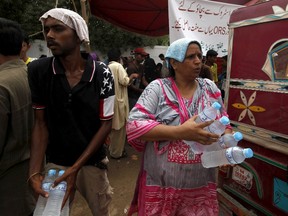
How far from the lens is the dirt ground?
3402 millimetres

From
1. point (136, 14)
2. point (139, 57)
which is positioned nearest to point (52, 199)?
point (139, 57)

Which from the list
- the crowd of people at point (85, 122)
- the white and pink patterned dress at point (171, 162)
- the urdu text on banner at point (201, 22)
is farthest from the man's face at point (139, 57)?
the white and pink patterned dress at point (171, 162)

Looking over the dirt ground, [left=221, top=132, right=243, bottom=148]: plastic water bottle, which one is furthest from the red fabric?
[left=221, top=132, right=243, bottom=148]: plastic water bottle

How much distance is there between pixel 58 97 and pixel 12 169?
2.33 feet

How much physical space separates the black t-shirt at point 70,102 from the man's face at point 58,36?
128mm

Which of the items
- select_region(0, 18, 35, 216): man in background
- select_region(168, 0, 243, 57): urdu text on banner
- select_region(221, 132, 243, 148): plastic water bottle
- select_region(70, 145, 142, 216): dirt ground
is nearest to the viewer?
select_region(221, 132, 243, 148): plastic water bottle

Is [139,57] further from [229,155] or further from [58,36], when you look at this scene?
[229,155]

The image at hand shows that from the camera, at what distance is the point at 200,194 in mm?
1750

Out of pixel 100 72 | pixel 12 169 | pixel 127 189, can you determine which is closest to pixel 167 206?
pixel 100 72

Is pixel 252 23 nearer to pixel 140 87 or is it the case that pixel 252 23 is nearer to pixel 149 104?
pixel 149 104

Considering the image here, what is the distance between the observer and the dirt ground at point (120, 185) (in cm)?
340

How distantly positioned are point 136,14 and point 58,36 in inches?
195

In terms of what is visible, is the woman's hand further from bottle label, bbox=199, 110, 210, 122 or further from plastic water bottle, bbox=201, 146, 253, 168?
plastic water bottle, bbox=201, 146, 253, 168

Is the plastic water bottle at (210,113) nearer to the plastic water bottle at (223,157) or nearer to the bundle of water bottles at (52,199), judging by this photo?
the plastic water bottle at (223,157)
